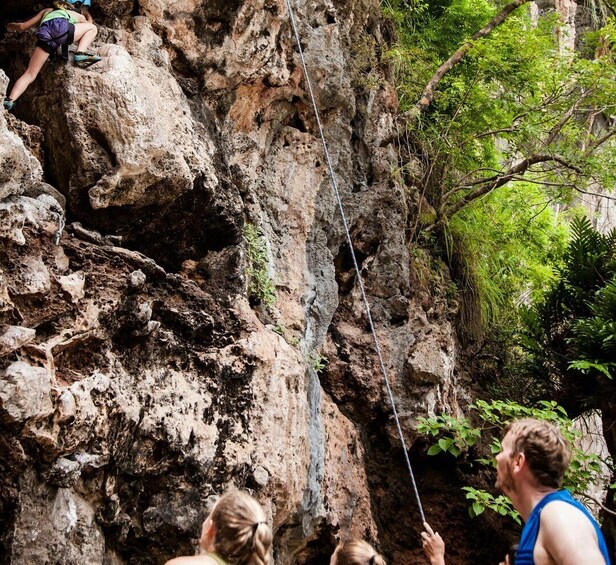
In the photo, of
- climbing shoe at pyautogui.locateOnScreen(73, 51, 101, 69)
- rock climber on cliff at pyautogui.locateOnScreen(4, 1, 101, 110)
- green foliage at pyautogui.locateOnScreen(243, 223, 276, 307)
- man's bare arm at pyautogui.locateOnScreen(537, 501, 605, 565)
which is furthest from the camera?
green foliage at pyautogui.locateOnScreen(243, 223, 276, 307)

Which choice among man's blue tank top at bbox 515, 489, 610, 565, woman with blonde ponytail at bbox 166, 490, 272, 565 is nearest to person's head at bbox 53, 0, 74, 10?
woman with blonde ponytail at bbox 166, 490, 272, 565

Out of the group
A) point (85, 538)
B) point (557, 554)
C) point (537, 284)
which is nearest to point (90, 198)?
point (85, 538)

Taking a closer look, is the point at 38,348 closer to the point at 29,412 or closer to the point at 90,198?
the point at 29,412

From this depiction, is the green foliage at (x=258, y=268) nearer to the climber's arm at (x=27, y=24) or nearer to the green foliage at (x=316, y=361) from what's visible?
the green foliage at (x=316, y=361)

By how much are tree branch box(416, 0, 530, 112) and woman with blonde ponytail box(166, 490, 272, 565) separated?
6.45 m

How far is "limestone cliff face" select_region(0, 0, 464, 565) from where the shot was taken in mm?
3309

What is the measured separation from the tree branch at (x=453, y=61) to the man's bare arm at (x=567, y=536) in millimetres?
6476

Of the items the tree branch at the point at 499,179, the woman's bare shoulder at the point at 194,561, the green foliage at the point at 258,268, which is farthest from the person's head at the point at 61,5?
the tree branch at the point at 499,179

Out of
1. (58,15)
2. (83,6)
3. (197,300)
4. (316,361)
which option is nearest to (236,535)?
(197,300)

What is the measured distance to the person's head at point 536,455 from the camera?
2332mm

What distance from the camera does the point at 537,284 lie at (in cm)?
898

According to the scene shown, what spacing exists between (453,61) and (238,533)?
24.3ft

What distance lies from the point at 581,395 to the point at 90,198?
5419 millimetres

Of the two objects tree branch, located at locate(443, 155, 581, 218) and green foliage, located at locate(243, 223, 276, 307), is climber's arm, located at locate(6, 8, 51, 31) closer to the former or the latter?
green foliage, located at locate(243, 223, 276, 307)
